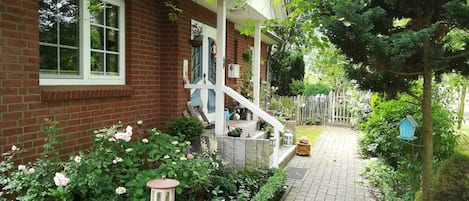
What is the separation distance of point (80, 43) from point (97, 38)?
14.0 inches

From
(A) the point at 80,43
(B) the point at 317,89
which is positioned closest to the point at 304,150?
(A) the point at 80,43

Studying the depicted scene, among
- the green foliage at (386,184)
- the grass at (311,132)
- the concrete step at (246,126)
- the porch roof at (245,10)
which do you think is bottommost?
the grass at (311,132)

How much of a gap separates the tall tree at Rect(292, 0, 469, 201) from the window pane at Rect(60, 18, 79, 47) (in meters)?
2.78

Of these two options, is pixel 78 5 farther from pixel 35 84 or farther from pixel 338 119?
pixel 338 119

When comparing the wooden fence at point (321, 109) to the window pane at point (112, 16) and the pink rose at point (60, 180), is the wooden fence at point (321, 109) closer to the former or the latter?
the window pane at point (112, 16)

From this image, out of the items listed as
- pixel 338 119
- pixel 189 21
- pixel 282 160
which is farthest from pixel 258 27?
pixel 338 119

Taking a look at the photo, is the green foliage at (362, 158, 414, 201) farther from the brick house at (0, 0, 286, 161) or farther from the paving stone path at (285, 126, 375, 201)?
the brick house at (0, 0, 286, 161)

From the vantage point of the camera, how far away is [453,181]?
3371mm

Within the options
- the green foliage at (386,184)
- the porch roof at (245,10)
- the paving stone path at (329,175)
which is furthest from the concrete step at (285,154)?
the porch roof at (245,10)

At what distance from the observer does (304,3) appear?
192 inches

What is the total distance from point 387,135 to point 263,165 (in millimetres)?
2082

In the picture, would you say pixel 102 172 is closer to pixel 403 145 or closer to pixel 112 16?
pixel 112 16

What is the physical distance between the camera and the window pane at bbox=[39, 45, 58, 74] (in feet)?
11.9

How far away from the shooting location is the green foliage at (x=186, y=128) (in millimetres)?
5289
